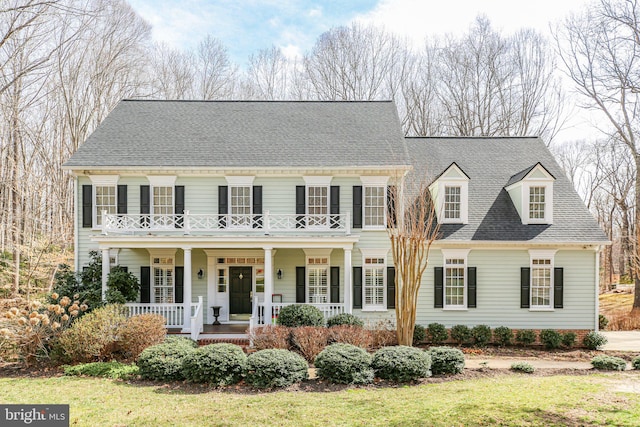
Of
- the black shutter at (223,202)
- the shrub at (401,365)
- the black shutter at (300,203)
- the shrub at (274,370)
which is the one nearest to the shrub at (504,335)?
the shrub at (401,365)

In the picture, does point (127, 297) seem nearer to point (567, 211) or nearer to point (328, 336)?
point (328, 336)

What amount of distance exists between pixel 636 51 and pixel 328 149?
1325cm

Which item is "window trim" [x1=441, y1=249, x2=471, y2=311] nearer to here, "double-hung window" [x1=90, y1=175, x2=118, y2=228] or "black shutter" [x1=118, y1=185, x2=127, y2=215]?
"black shutter" [x1=118, y1=185, x2=127, y2=215]

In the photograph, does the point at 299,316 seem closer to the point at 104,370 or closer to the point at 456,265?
the point at 104,370

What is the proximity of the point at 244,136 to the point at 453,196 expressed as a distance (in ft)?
30.1

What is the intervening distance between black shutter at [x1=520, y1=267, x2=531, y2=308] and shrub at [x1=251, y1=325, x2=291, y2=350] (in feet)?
30.1

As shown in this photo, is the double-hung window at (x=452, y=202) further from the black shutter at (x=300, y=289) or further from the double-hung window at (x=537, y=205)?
the black shutter at (x=300, y=289)

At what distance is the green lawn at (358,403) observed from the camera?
7691mm

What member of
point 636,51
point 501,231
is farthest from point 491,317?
point 636,51

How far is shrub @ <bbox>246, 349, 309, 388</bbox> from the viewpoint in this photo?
10117mm

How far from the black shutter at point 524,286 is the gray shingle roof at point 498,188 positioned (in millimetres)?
1223

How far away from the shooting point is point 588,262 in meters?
16.2

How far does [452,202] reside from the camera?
17000 millimetres

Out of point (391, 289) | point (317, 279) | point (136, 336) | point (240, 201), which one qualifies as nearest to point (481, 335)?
point (391, 289)
